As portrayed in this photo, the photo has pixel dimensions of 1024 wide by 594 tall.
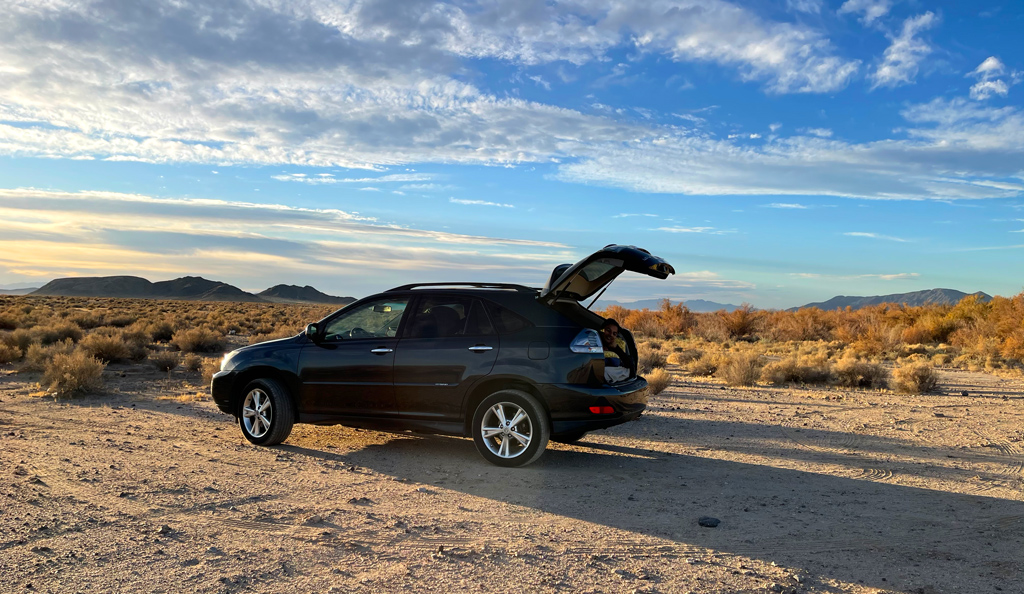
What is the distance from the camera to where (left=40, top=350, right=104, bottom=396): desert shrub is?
41.4 feet

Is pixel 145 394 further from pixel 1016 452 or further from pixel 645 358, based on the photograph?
pixel 1016 452

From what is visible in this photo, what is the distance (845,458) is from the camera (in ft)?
27.7

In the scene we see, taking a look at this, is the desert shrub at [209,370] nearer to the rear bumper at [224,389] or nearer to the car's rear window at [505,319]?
the rear bumper at [224,389]

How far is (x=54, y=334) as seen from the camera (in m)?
22.9

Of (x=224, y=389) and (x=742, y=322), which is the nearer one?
(x=224, y=389)

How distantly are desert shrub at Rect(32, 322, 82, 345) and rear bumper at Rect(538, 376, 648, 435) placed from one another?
19.0 metres

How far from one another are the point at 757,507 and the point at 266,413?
534cm

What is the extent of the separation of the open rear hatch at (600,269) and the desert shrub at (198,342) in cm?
1754

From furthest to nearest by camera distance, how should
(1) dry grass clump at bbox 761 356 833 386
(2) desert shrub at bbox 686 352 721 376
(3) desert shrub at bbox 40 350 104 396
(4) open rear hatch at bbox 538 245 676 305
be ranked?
(2) desert shrub at bbox 686 352 721 376 < (1) dry grass clump at bbox 761 356 833 386 < (3) desert shrub at bbox 40 350 104 396 < (4) open rear hatch at bbox 538 245 676 305

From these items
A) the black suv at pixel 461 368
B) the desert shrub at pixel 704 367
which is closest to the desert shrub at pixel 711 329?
the desert shrub at pixel 704 367

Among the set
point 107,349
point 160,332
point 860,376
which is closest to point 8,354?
point 107,349

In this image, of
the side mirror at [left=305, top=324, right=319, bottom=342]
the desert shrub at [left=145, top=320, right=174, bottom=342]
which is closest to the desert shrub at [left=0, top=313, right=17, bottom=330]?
the desert shrub at [left=145, top=320, right=174, bottom=342]

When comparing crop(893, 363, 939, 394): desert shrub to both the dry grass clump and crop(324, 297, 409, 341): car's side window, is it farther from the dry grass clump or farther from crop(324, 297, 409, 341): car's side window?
crop(324, 297, 409, 341): car's side window

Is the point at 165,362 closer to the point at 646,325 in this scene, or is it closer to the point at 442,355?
the point at 442,355
